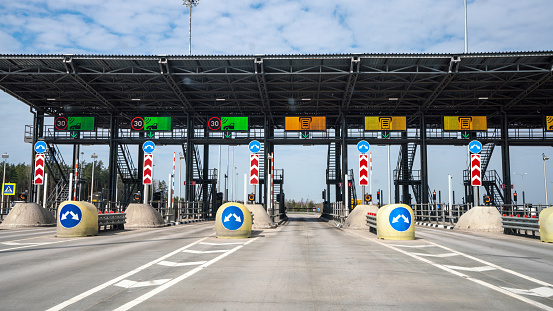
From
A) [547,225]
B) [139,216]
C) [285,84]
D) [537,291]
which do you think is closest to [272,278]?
[537,291]

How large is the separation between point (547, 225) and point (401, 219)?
4576 mm

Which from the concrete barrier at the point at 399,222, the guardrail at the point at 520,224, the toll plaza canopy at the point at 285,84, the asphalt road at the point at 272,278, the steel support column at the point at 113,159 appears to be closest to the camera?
the asphalt road at the point at 272,278

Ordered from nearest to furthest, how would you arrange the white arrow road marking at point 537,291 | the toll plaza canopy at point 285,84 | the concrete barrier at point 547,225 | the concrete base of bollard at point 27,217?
the white arrow road marking at point 537,291 → the concrete barrier at point 547,225 → the concrete base of bollard at point 27,217 → the toll plaza canopy at point 285,84

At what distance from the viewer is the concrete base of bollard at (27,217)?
2100 cm

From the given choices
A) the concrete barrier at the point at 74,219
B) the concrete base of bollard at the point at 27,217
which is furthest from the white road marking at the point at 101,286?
the concrete base of bollard at the point at 27,217

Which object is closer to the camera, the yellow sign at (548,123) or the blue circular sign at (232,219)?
the blue circular sign at (232,219)

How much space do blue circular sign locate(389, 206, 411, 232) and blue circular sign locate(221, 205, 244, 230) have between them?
4877 millimetres

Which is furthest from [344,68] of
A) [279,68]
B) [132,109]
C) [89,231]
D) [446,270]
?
[446,270]

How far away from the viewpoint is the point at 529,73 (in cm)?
3169

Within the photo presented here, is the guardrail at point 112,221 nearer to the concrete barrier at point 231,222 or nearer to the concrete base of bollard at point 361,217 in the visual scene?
the concrete barrier at point 231,222

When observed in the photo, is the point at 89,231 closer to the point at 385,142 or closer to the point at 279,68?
the point at 279,68

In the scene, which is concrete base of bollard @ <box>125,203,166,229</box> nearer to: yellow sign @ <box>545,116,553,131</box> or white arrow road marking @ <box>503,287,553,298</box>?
white arrow road marking @ <box>503,287,553,298</box>

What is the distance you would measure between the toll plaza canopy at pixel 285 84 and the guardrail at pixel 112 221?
50.6ft

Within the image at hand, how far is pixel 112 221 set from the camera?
18250 millimetres
